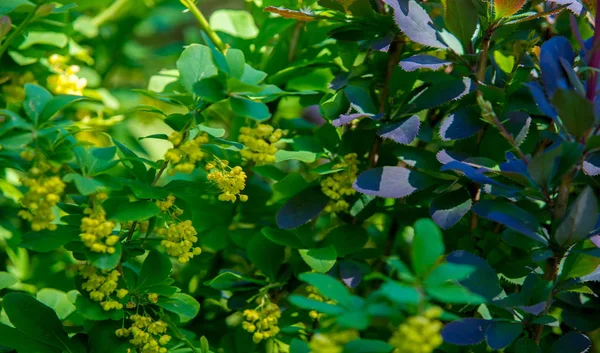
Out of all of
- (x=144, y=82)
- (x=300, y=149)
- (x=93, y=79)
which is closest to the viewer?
(x=300, y=149)

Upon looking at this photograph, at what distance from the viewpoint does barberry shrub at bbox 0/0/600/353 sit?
2.17ft

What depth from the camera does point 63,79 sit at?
106cm

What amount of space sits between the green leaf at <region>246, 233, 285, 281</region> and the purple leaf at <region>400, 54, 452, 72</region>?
0.29m

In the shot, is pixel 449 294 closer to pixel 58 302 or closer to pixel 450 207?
pixel 450 207

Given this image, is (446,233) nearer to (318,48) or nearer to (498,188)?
(498,188)

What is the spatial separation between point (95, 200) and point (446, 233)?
431 mm

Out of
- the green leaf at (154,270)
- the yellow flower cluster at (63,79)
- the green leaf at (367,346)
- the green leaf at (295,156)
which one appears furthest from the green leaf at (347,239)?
the yellow flower cluster at (63,79)

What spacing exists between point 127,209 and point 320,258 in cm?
23

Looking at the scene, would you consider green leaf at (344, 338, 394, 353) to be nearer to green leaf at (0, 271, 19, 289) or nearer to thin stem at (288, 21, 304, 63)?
green leaf at (0, 271, 19, 289)

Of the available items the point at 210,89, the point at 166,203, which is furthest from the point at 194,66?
the point at 166,203

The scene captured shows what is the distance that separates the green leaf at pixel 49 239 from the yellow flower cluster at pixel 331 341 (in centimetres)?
32

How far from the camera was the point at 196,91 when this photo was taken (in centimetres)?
72

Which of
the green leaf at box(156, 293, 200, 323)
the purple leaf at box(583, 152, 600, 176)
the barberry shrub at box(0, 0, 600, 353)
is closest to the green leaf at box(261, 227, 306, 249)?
the barberry shrub at box(0, 0, 600, 353)

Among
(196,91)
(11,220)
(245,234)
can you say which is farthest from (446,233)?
(11,220)
